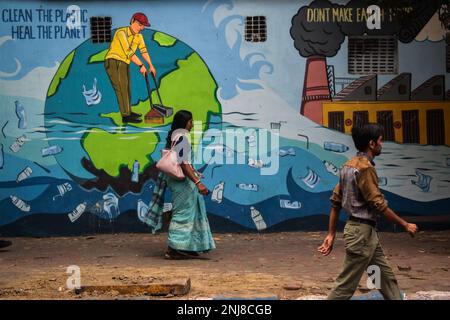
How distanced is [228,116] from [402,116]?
2.38m

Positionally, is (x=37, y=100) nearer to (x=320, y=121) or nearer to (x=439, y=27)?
(x=320, y=121)

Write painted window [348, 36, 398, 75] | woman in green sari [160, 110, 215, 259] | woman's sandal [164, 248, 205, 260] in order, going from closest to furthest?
1. woman in green sari [160, 110, 215, 259]
2. woman's sandal [164, 248, 205, 260]
3. painted window [348, 36, 398, 75]

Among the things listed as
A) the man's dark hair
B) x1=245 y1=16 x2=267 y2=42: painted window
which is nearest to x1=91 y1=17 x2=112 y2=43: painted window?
x1=245 y1=16 x2=267 y2=42: painted window

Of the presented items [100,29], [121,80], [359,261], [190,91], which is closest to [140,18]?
[100,29]

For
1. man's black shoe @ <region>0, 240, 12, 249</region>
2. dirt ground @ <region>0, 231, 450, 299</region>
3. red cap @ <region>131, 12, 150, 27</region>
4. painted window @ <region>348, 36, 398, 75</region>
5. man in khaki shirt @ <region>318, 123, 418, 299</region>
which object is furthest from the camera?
painted window @ <region>348, 36, 398, 75</region>

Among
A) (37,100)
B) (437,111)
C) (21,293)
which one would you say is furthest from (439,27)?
(21,293)

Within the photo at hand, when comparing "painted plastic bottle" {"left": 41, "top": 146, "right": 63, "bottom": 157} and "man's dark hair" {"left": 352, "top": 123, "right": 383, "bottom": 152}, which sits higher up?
"man's dark hair" {"left": 352, "top": 123, "right": 383, "bottom": 152}

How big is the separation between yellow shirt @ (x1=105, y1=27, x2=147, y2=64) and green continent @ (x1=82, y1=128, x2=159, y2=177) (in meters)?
1.05

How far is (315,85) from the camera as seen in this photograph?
10148 millimetres

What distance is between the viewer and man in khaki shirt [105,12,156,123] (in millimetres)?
10117

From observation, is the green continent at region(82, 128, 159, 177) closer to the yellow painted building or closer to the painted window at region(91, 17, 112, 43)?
the painted window at region(91, 17, 112, 43)

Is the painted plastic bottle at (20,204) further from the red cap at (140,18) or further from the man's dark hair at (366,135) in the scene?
the man's dark hair at (366,135)

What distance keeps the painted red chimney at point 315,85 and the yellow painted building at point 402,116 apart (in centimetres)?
11

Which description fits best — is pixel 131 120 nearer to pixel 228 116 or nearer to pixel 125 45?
pixel 125 45
